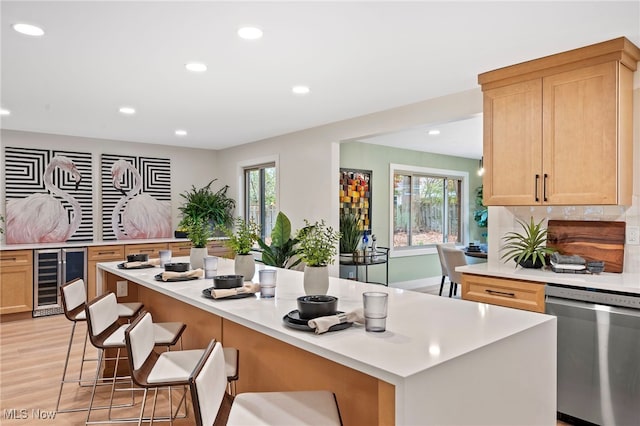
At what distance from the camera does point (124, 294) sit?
346cm

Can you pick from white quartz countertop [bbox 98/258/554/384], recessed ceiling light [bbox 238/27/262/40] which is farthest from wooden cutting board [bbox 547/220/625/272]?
recessed ceiling light [bbox 238/27/262/40]

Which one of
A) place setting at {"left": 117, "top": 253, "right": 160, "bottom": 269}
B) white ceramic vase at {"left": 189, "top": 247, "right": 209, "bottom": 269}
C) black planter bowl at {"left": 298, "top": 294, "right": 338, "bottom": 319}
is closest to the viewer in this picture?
black planter bowl at {"left": 298, "top": 294, "right": 338, "bottom": 319}

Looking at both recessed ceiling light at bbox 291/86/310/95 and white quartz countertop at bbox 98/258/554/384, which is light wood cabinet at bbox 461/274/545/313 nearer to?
white quartz countertop at bbox 98/258/554/384

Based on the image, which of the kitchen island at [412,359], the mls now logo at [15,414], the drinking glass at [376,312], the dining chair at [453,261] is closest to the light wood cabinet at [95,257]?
the mls now logo at [15,414]

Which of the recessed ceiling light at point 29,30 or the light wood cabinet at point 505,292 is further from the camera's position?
the light wood cabinet at point 505,292

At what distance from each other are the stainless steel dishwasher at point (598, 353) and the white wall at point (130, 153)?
5.79m

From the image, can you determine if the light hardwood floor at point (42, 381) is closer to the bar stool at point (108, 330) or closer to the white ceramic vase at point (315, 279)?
the bar stool at point (108, 330)

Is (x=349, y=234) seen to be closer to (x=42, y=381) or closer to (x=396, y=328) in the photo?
(x=42, y=381)

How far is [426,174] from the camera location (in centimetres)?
775

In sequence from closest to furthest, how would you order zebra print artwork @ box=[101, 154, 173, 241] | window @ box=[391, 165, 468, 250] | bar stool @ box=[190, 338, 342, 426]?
bar stool @ box=[190, 338, 342, 426] < zebra print artwork @ box=[101, 154, 173, 241] < window @ box=[391, 165, 468, 250]

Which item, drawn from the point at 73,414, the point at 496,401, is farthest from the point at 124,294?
the point at 496,401

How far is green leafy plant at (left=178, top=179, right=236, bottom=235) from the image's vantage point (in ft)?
22.3

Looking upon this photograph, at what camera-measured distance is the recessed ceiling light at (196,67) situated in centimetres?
307

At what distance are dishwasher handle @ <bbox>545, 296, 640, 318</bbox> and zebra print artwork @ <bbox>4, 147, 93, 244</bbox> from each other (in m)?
5.88
